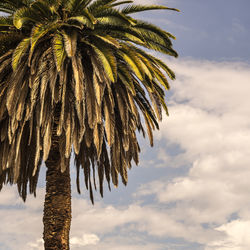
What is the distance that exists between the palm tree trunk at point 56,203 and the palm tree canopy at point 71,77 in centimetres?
81

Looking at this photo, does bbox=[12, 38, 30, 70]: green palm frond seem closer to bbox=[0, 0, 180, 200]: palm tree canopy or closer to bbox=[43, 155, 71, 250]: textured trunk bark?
bbox=[0, 0, 180, 200]: palm tree canopy

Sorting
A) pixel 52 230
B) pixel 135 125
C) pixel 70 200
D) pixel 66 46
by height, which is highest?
pixel 66 46

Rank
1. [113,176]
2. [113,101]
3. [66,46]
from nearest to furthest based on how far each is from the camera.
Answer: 1. [66,46]
2. [113,101]
3. [113,176]

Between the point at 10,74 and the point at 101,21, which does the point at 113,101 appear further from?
the point at 10,74

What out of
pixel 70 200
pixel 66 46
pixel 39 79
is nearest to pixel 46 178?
pixel 70 200

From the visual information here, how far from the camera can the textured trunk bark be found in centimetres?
1838

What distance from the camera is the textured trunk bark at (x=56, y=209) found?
60.3 ft

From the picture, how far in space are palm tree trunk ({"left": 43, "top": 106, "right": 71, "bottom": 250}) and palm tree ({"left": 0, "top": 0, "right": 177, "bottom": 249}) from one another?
39 mm

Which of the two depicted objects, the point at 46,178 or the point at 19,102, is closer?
the point at 19,102

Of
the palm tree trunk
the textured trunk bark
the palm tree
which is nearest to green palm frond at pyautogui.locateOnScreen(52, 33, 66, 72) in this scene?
the palm tree

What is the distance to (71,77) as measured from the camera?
18.9 metres

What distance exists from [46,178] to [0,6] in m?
7.77

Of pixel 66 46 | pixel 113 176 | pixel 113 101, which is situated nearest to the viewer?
pixel 66 46

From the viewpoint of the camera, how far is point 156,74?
21.0m
